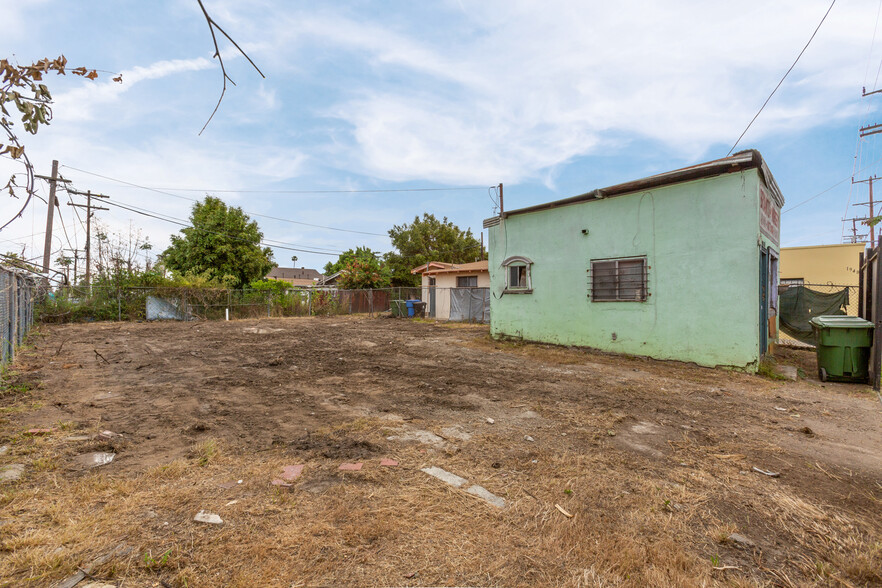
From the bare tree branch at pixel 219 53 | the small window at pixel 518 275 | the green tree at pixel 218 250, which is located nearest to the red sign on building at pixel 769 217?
the small window at pixel 518 275

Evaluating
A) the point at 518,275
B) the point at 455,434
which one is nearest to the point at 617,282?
the point at 518,275

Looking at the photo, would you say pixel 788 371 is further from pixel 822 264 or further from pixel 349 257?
pixel 349 257

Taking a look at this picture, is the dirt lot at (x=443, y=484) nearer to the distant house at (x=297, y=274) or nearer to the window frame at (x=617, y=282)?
the window frame at (x=617, y=282)

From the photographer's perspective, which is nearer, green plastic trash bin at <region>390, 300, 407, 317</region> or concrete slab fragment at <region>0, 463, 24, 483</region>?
concrete slab fragment at <region>0, 463, 24, 483</region>

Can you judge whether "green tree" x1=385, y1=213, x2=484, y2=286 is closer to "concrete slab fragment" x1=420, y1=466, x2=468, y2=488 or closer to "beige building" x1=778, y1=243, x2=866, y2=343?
"beige building" x1=778, y1=243, x2=866, y2=343

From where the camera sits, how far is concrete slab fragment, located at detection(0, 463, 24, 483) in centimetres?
267

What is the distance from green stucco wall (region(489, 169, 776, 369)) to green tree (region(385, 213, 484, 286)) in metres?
24.5

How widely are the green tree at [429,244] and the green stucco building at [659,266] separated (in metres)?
24.3

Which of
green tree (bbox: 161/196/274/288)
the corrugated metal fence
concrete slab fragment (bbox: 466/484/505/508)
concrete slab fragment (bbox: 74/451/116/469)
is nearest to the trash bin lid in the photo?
concrete slab fragment (bbox: 466/484/505/508)

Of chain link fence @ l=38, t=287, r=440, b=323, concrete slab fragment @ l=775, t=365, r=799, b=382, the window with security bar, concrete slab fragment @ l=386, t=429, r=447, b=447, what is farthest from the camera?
chain link fence @ l=38, t=287, r=440, b=323

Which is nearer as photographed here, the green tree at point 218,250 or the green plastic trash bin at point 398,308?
the green plastic trash bin at point 398,308

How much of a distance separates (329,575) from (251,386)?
4669 mm

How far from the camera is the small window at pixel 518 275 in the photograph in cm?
1048

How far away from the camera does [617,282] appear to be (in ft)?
28.7
